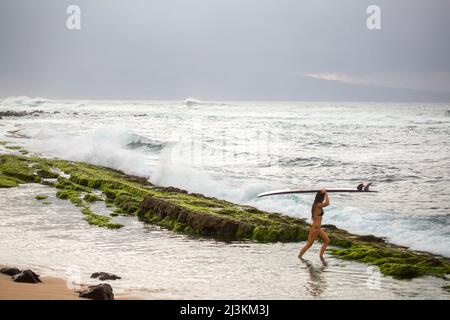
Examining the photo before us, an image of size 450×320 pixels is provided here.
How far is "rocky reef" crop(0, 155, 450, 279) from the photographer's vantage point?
12641mm

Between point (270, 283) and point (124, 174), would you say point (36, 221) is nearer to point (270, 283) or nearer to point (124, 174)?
point (270, 283)

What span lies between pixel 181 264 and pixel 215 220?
3584mm

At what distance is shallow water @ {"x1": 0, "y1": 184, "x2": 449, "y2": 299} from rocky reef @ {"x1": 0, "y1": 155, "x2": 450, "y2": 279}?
54 cm

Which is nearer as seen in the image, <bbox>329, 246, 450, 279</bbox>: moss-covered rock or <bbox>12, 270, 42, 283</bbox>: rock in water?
<bbox>12, 270, 42, 283</bbox>: rock in water

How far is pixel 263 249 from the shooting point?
44.7 ft

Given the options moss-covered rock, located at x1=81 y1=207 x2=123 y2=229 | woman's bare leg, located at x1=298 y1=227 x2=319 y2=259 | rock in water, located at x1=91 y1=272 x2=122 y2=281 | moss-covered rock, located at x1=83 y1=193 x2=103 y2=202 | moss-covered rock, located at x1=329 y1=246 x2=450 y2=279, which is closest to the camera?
rock in water, located at x1=91 y1=272 x2=122 y2=281

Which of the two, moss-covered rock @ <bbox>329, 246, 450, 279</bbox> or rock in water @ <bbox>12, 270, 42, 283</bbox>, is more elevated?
rock in water @ <bbox>12, 270, 42, 283</bbox>

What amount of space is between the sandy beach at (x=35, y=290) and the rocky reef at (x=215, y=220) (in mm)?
5894

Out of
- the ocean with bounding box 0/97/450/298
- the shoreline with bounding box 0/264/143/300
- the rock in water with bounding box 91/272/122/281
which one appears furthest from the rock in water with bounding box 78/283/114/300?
the rock in water with bounding box 91/272/122/281

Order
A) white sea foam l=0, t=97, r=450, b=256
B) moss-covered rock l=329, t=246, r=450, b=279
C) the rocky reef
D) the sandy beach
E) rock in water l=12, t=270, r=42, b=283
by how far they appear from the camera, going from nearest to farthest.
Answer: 1. the sandy beach
2. rock in water l=12, t=270, r=42, b=283
3. moss-covered rock l=329, t=246, r=450, b=279
4. the rocky reef
5. white sea foam l=0, t=97, r=450, b=256

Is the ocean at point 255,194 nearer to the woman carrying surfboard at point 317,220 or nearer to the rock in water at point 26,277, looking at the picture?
the woman carrying surfboard at point 317,220

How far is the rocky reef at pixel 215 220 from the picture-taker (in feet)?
41.5

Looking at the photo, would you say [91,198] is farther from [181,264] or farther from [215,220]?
[181,264]

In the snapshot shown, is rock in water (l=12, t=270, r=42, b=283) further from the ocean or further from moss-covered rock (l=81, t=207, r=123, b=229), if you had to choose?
moss-covered rock (l=81, t=207, r=123, b=229)
